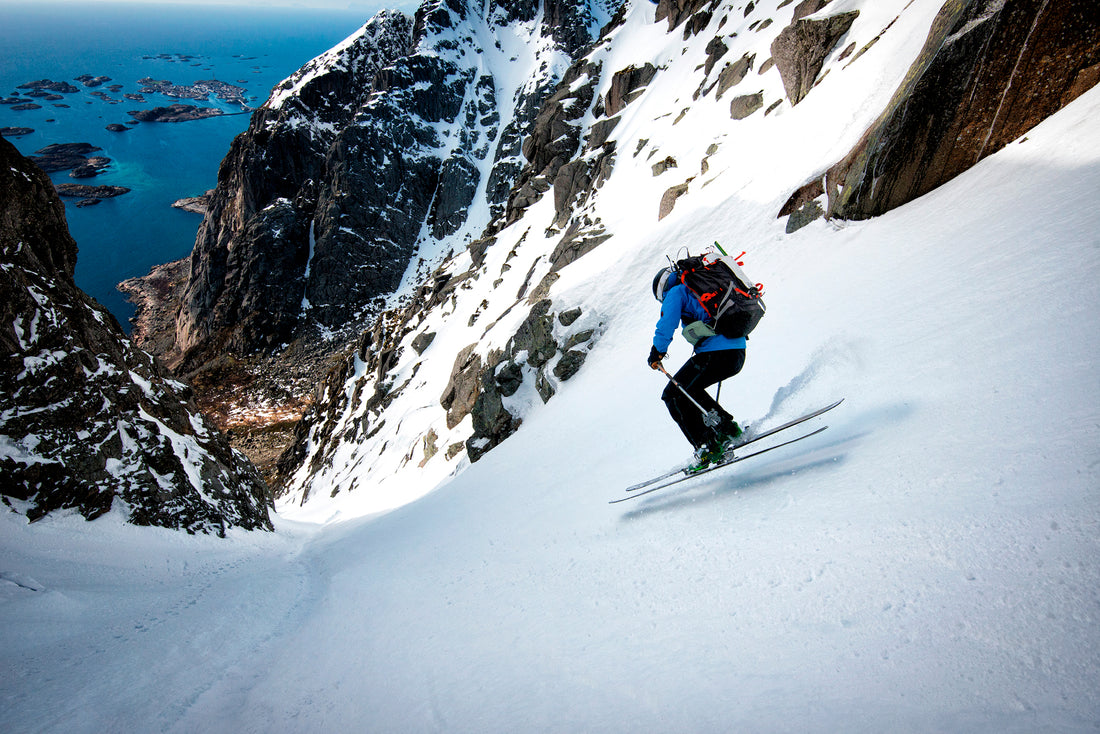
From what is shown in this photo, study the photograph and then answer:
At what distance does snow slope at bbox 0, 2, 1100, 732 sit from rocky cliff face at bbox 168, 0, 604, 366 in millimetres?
78731

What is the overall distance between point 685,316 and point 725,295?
0.50m

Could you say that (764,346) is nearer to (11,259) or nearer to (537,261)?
(11,259)

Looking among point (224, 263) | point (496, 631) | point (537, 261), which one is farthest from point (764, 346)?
point (224, 263)

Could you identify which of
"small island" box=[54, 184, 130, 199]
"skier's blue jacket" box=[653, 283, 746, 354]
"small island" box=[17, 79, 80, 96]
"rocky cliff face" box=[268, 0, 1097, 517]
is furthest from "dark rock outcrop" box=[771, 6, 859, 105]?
"small island" box=[17, 79, 80, 96]

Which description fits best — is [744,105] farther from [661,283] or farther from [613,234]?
[661,283]

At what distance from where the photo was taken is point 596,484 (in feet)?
21.9

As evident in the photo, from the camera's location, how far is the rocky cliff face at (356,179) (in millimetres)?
77000

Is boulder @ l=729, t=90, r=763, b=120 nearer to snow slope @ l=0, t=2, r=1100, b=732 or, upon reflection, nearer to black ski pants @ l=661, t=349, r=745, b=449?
snow slope @ l=0, t=2, r=1100, b=732

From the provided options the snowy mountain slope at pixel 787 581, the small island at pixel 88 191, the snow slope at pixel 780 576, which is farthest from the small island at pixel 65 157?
the snowy mountain slope at pixel 787 581

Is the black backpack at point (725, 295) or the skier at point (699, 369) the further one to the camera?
the skier at point (699, 369)

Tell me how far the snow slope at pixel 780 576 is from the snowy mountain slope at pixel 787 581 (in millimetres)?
18

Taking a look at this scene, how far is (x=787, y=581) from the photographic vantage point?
8.66 feet

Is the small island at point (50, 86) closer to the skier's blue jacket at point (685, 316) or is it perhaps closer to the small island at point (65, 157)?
the small island at point (65, 157)

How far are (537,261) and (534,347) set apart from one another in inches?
588
